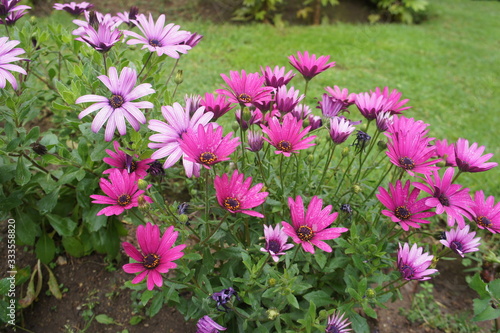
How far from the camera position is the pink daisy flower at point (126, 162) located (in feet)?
4.63

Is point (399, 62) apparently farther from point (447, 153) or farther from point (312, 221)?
point (312, 221)

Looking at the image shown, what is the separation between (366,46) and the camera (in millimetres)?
5500

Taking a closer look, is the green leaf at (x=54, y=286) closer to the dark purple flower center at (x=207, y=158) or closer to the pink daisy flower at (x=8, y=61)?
the pink daisy flower at (x=8, y=61)

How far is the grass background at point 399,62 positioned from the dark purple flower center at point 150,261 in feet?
8.34

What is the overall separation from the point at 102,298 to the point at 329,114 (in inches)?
57.9

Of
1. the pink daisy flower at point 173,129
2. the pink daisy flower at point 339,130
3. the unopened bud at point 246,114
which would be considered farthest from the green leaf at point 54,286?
the pink daisy flower at point 339,130

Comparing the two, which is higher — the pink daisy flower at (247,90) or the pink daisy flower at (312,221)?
the pink daisy flower at (247,90)

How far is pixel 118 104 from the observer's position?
52.3 inches

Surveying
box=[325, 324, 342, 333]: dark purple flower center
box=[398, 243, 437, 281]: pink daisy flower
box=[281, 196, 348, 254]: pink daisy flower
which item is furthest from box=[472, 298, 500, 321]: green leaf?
box=[281, 196, 348, 254]: pink daisy flower

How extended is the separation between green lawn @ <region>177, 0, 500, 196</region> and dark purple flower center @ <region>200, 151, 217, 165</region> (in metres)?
2.58

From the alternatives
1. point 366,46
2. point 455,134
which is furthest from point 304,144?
point 366,46

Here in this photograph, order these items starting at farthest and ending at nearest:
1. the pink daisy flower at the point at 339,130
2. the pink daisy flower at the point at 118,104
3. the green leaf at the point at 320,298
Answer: the green leaf at the point at 320,298 → the pink daisy flower at the point at 339,130 → the pink daisy flower at the point at 118,104

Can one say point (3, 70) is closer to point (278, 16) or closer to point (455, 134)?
point (455, 134)

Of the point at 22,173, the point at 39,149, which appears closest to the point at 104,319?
the point at 22,173
